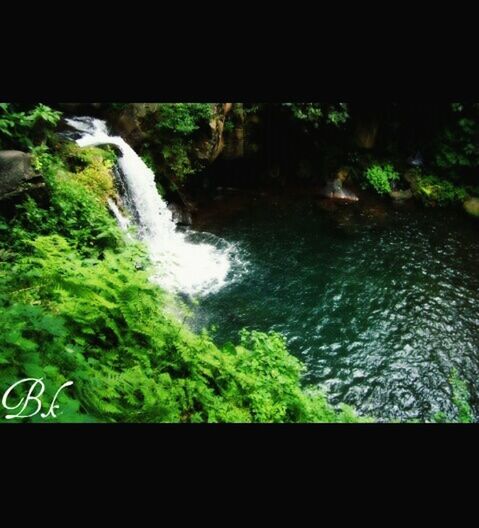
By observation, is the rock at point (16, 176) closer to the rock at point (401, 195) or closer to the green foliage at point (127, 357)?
the green foliage at point (127, 357)

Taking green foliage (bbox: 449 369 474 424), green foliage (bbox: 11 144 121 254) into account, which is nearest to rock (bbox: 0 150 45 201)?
A: green foliage (bbox: 11 144 121 254)

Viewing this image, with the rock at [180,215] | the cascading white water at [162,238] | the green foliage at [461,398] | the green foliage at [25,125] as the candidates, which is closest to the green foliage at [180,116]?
the cascading white water at [162,238]

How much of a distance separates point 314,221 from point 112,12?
43.5ft

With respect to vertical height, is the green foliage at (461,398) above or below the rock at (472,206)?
below

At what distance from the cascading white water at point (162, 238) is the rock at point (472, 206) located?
10196 mm

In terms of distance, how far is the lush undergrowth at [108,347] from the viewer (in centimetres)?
342

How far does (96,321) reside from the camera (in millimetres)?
4586

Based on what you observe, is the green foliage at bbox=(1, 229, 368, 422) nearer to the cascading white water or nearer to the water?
the water

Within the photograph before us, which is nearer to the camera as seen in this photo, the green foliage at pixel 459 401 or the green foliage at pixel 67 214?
the green foliage at pixel 67 214

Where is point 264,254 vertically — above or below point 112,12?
below

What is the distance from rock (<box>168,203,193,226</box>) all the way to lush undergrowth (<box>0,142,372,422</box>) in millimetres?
5805
